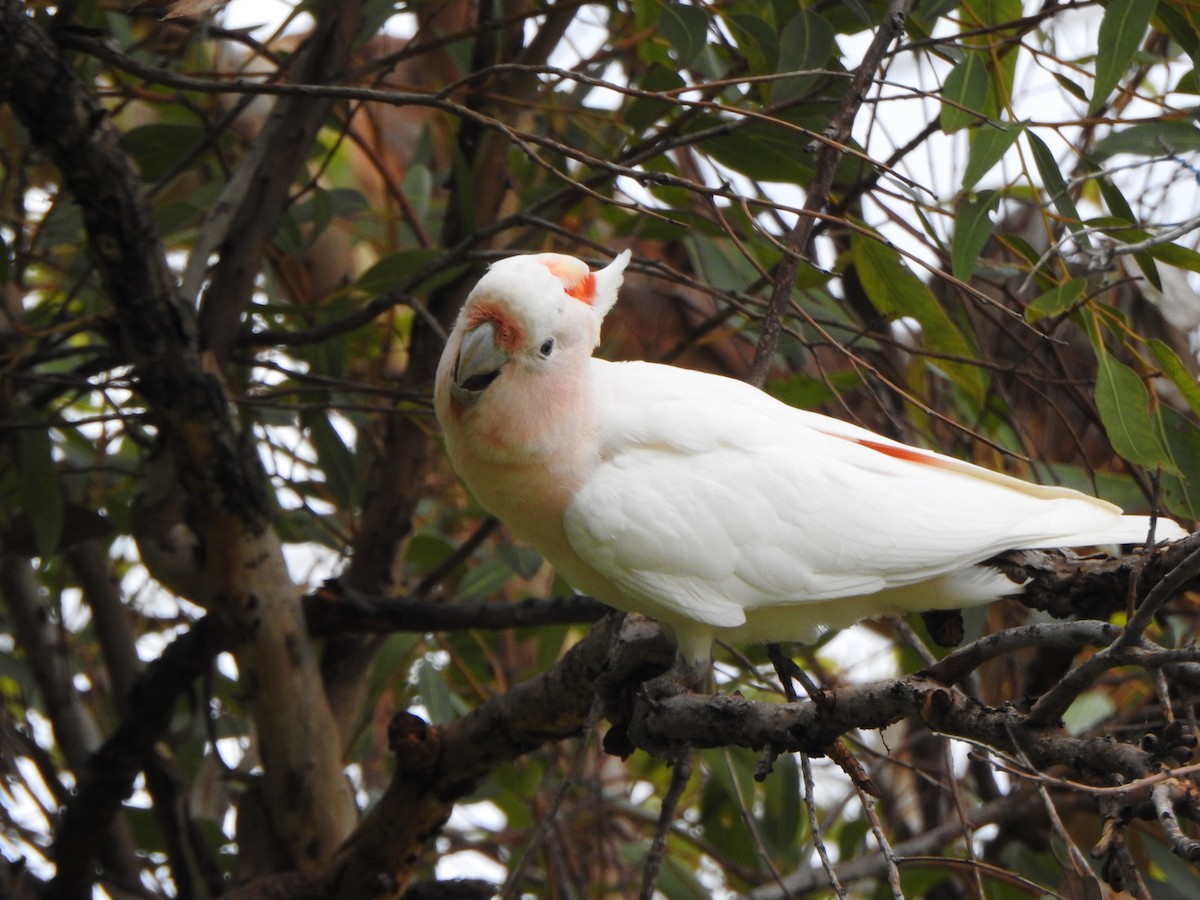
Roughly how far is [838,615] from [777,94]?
688mm

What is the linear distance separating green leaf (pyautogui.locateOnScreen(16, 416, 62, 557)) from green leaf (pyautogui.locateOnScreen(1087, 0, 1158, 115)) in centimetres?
146

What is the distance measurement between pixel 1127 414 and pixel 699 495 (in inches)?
18.2

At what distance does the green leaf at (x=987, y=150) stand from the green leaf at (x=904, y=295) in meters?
0.16

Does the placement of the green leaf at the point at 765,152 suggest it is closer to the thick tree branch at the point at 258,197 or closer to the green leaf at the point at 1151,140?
the green leaf at the point at 1151,140

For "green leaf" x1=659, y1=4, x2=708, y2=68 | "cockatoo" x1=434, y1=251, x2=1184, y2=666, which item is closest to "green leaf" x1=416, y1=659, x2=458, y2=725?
"cockatoo" x1=434, y1=251, x2=1184, y2=666

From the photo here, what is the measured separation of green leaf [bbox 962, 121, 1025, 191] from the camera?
129 cm

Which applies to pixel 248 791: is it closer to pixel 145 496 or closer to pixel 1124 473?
pixel 145 496

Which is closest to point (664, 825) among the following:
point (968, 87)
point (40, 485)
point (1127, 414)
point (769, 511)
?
point (769, 511)

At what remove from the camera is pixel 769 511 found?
1299 mm

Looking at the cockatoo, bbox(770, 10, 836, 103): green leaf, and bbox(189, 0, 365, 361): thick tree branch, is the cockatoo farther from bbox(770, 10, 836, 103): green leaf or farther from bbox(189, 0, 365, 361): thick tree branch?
bbox(189, 0, 365, 361): thick tree branch

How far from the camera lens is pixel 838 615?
1.35m

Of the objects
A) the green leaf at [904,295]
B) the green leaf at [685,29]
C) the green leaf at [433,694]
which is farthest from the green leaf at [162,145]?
the green leaf at [904,295]

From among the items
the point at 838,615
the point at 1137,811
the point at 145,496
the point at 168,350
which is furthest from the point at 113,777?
the point at 1137,811

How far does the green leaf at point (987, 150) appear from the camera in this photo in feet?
4.22
